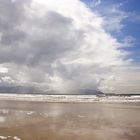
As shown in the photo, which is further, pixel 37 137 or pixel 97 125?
pixel 97 125

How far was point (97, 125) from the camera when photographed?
75.8ft

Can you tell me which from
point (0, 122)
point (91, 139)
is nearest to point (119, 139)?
point (91, 139)

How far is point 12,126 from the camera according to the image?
21.2 meters

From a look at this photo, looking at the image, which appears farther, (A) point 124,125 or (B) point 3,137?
(A) point 124,125

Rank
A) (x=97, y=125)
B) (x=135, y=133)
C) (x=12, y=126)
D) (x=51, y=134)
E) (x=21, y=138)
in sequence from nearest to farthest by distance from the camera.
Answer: (x=21, y=138), (x=51, y=134), (x=135, y=133), (x=12, y=126), (x=97, y=125)

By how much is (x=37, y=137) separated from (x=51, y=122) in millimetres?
6448

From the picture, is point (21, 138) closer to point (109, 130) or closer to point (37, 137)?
point (37, 137)

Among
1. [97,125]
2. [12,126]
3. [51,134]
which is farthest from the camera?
[97,125]

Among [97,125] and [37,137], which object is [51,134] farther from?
[97,125]

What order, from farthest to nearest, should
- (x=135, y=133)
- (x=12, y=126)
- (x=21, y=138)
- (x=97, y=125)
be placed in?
(x=97, y=125), (x=12, y=126), (x=135, y=133), (x=21, y=138)

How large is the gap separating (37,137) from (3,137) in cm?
227

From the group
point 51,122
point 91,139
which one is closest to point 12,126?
point 51,122

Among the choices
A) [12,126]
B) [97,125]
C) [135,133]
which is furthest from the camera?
[97,125]

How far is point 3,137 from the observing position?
17.1m
